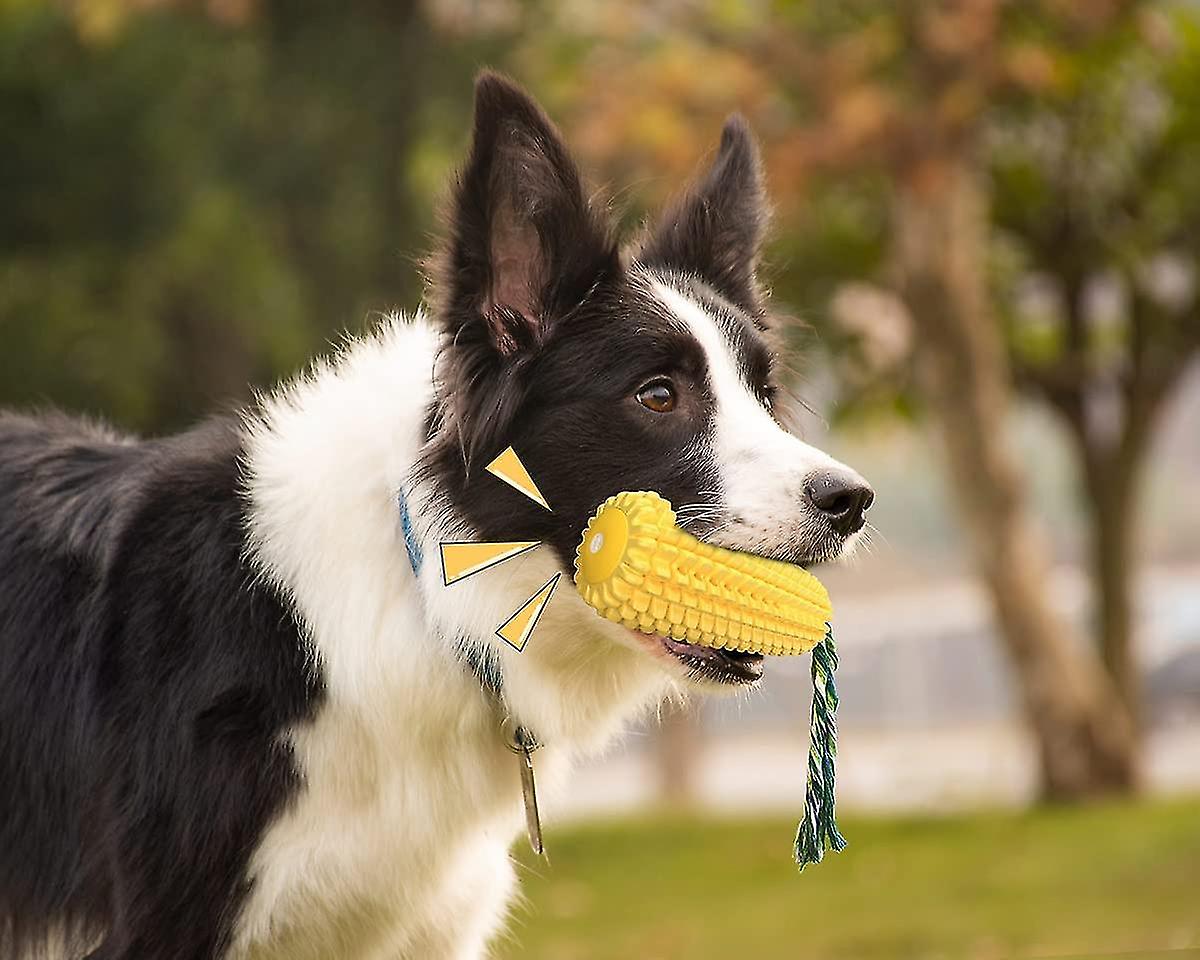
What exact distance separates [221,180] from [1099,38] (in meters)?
5.78

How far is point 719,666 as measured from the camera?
327 cm

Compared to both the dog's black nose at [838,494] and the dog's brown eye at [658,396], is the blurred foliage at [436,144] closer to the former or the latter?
the dog's brown eye at [658,396]

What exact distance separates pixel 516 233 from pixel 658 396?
0.44 metres

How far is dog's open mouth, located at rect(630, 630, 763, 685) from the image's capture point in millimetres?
3264

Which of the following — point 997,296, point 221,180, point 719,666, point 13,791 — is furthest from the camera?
point 997,296

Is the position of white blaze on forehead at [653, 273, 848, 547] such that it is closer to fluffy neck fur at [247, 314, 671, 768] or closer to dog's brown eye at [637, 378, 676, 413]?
dog's brown eye at [637, 378, 676, 413]

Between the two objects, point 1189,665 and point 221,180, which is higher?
point 221,180

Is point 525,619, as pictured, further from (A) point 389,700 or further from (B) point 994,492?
(B) point 994,492

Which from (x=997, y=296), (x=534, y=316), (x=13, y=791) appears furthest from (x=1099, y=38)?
(x=13, y=791)

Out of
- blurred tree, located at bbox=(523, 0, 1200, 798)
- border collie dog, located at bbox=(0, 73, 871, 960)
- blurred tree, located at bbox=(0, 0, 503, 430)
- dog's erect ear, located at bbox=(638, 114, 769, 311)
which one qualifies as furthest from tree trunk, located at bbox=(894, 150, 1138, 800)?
border collie dog, located at bbox=(0, 73, 871, 960)

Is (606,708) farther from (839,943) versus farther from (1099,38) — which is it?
(1099,38)

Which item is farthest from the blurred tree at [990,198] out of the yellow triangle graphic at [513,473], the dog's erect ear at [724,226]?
the yellow triangle graphic at [513,473]

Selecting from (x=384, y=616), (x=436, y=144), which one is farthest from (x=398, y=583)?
(x=436, y=144)

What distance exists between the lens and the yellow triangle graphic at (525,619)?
10.7ft
